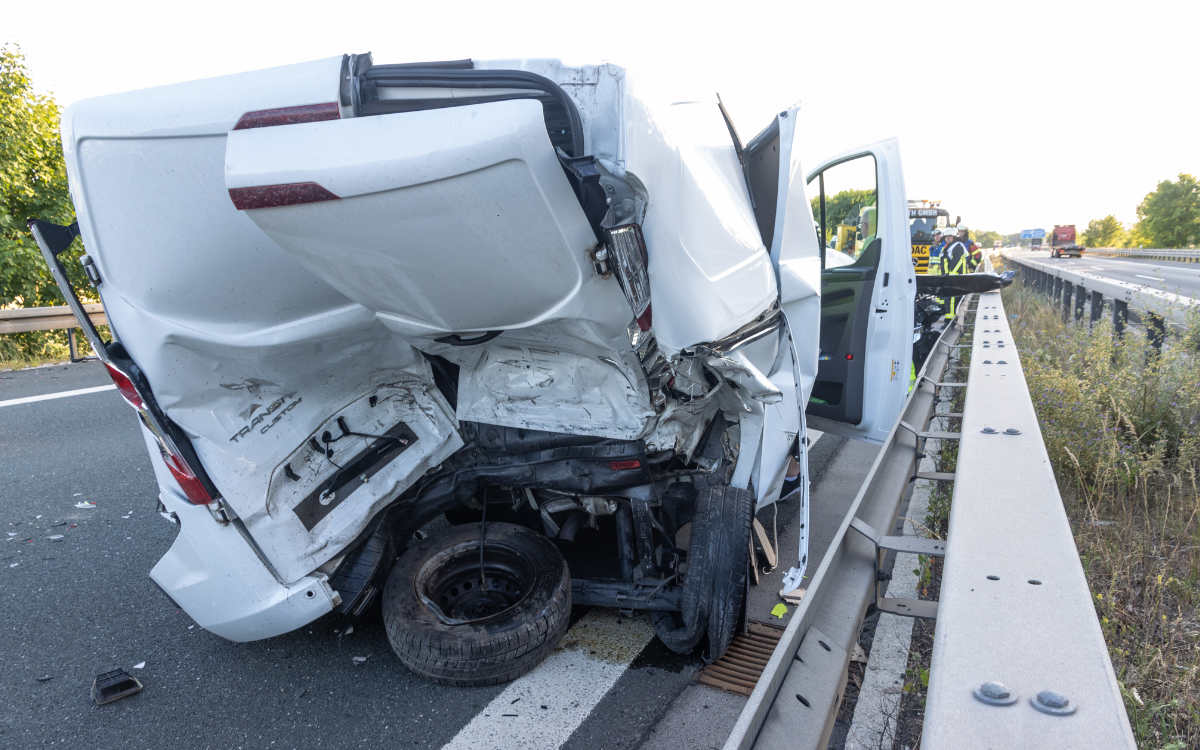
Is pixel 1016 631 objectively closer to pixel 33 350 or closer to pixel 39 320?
pixel 39 320

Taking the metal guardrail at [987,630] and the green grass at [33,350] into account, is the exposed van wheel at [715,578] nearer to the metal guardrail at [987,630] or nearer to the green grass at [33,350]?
the metal guardrail at [987,630]

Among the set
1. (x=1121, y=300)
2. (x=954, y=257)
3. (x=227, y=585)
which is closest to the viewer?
(x=227, y=585)

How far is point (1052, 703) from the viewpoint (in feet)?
3.28

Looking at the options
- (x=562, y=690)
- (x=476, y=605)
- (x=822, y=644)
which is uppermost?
(x=822, y=644)

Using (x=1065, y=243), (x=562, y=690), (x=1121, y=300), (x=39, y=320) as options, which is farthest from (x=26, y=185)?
(x=1065, y=243)

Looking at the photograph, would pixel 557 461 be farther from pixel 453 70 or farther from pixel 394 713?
pixel 453 70

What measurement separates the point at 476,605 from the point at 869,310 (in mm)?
3061

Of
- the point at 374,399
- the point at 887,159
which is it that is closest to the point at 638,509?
the point at 374,399

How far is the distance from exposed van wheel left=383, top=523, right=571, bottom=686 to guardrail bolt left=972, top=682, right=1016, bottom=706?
1886 millimetres

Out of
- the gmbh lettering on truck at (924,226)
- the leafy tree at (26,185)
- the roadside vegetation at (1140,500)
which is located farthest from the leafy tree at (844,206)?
the leafy tree at (26,185)

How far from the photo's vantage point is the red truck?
5516 centimetres

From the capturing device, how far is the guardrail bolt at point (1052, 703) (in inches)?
38.7

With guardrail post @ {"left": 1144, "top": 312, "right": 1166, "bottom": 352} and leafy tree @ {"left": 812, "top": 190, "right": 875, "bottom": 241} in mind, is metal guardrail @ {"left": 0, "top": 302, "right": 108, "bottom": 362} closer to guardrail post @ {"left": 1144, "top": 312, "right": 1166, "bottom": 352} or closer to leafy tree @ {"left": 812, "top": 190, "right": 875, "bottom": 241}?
leafy tree @ {"left": 812, "top": 190, "right": 875, "bottom": 241}

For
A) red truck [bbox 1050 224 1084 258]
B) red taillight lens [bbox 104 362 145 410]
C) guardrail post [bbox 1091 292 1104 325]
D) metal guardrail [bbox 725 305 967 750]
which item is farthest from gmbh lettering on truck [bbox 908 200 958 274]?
red truck [bbox 1050 224 1084 258]
